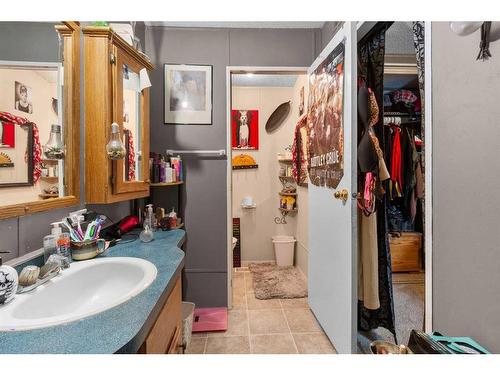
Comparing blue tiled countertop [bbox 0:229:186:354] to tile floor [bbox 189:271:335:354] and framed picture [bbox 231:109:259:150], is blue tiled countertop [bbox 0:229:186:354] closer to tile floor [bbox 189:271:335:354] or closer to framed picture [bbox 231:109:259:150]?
tile floor [bbox 189:271:335:354]

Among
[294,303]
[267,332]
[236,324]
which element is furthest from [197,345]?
[294,303]

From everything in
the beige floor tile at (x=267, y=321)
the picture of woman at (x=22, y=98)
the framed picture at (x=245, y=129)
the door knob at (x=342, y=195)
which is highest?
the framed picture at (x=245, y=129)

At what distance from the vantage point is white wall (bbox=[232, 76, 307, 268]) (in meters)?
3.29

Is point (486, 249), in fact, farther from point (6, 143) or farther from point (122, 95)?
point (122, 95)

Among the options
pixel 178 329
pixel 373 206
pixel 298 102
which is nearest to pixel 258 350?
pixel 178 329

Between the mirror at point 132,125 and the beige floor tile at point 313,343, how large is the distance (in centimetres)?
158

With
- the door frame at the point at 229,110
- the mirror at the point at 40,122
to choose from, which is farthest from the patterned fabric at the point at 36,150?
the door frame at the point at 229,110

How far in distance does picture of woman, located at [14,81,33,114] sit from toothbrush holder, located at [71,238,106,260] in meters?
0.55

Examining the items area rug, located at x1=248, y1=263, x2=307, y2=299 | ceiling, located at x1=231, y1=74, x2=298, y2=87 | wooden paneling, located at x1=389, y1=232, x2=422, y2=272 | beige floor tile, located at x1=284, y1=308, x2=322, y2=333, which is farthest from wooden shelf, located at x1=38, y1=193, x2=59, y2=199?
wooden paneling, located at x1=389, y1=232, x2=422, y2=272

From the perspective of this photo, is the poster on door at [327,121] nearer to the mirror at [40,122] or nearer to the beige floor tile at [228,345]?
the beige floor tile at [228,345]

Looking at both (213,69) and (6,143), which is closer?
(6,143)

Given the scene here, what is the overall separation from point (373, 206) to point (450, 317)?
0.72 meters

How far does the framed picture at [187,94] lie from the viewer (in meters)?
2.05
